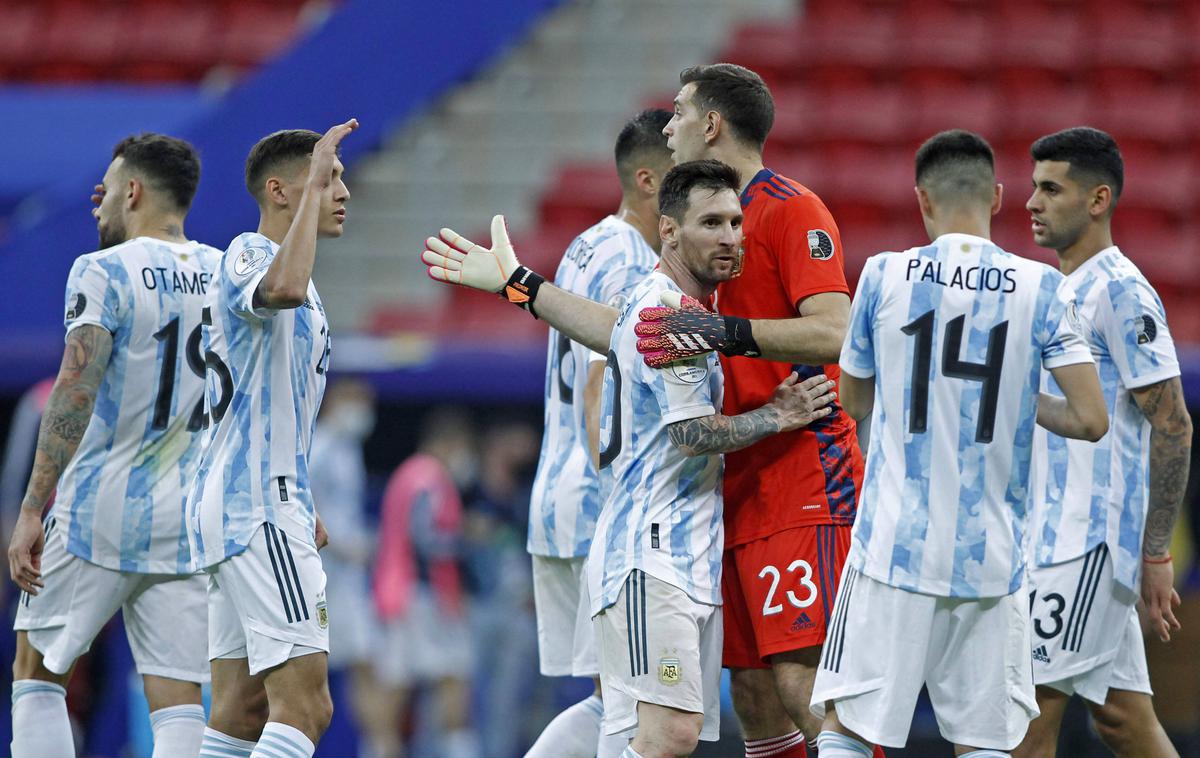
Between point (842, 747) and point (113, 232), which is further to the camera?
point (113, 232)

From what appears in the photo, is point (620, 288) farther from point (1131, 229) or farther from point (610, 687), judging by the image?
point (1131, 229)

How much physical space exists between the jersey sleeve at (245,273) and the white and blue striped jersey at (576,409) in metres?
1.33

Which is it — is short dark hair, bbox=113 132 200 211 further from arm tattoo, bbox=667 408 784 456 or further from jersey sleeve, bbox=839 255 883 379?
jersey sleeve, bbox=839 255 883 379

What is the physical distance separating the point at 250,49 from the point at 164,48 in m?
0.90

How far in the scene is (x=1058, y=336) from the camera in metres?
5.05

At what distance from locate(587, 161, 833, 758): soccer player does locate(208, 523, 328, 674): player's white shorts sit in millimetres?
914

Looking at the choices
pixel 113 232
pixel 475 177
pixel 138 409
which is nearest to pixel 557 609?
pixel 138 409

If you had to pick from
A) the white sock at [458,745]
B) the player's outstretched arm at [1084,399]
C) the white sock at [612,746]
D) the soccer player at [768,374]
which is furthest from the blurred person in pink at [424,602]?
the player's outstretched arm at [1084,399]

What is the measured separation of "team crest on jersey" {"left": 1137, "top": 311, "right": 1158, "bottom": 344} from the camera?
5855 millimetres

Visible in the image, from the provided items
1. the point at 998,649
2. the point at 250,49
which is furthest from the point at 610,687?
the point at 250,49

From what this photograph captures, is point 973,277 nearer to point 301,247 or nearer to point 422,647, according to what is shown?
point 301,247

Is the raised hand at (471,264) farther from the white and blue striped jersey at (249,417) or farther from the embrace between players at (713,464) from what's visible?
the white and blue striped jersey at (249,417)

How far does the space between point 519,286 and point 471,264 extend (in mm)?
182

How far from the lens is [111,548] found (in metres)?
6.02
